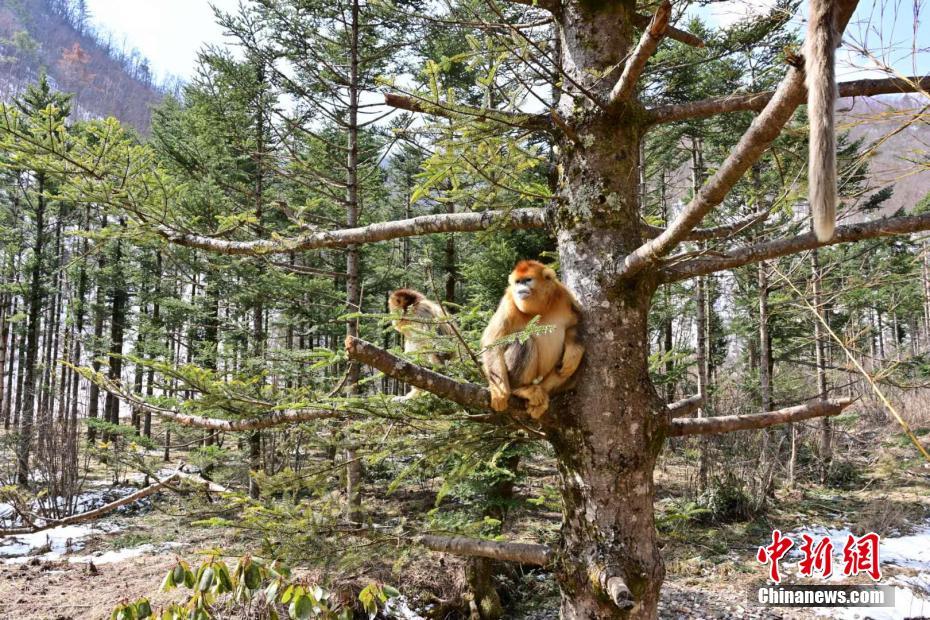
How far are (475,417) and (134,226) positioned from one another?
2.70 m

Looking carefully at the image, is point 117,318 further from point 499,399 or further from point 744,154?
point 744,154

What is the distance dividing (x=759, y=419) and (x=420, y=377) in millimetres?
1998

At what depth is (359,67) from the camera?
9828mm

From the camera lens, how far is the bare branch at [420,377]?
6.53ft

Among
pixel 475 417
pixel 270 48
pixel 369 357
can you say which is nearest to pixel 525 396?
pixel 475 417

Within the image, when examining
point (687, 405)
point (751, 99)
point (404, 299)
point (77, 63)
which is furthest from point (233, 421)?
point (77, 63)

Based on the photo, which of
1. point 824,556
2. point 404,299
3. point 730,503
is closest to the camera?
point 404,299

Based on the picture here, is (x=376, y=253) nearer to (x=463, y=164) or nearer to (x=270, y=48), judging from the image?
(x=270, y=48)

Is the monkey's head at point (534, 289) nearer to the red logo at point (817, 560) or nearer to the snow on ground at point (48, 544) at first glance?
the red logo at point (817, 560)

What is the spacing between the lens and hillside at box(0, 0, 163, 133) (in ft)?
261

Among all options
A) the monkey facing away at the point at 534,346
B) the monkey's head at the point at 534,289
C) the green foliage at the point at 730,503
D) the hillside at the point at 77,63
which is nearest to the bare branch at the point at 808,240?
the monkey facing away at the point at 534,346

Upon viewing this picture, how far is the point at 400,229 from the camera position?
11.1ft

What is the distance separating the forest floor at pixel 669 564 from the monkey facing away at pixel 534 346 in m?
1.99

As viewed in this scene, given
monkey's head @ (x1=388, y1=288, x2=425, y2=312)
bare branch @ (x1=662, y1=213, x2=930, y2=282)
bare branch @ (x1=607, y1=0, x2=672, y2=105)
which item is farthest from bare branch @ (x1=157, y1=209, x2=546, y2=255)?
monkey's head @ (x1=388, y1=288, x2=425, y2=312)
